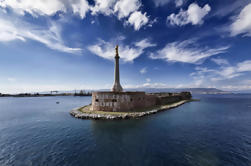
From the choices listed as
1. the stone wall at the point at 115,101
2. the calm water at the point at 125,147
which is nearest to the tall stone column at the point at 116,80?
the stone wall at the point at 115,101

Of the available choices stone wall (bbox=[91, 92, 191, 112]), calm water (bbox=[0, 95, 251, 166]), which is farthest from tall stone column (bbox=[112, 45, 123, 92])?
calm water (bbox=[0, 95, 251, 166])

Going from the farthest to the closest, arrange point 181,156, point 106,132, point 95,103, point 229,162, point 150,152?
point 95,103
point 106,132
point 150,152
point 181,156
point 229,162

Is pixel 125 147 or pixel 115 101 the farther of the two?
pixel 115 101

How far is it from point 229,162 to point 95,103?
78.3 feet

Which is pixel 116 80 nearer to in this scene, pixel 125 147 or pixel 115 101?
Answer: pixel 115 101

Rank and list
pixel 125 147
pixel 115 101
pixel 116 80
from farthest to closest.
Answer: pixel 116 80 → pixel 115 101 → pixel 125 147

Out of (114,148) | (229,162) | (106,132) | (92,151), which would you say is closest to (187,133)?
(229,162)

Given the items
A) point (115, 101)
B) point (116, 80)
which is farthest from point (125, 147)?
point (116, 80)

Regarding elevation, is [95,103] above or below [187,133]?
above

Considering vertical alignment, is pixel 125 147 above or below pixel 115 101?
below

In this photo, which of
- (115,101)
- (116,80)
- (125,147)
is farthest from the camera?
(116,80)

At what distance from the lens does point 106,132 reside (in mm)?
15711

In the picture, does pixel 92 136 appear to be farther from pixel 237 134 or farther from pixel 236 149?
pixel 237 134

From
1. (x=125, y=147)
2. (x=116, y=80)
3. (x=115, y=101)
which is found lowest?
(x=125, y=147)
